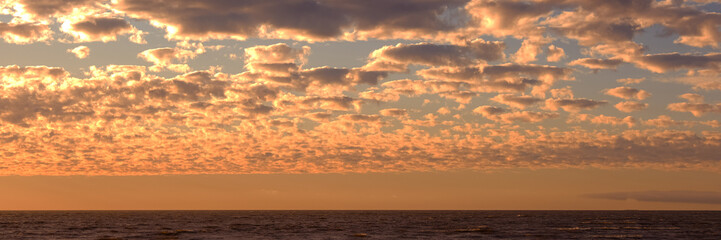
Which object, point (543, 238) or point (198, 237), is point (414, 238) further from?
point (198, 237)

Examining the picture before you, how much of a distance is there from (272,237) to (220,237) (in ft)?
22.1

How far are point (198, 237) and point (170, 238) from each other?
169 inches

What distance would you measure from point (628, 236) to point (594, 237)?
226 inches

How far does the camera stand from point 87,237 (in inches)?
3780

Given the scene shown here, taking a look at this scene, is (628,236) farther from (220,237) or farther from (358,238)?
(220,237)

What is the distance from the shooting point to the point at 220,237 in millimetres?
93562

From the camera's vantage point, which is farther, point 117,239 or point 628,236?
point 628,236

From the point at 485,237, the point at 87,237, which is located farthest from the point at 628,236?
the point at 87,237

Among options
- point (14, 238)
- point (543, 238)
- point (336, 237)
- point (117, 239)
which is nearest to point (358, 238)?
point (336, 237)

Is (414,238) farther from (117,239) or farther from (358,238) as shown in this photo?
(117,239)

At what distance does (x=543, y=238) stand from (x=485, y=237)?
7359 mm

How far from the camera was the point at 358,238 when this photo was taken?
90562mm

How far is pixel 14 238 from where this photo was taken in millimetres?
94312

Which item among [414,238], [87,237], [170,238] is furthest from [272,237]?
[87,237]
